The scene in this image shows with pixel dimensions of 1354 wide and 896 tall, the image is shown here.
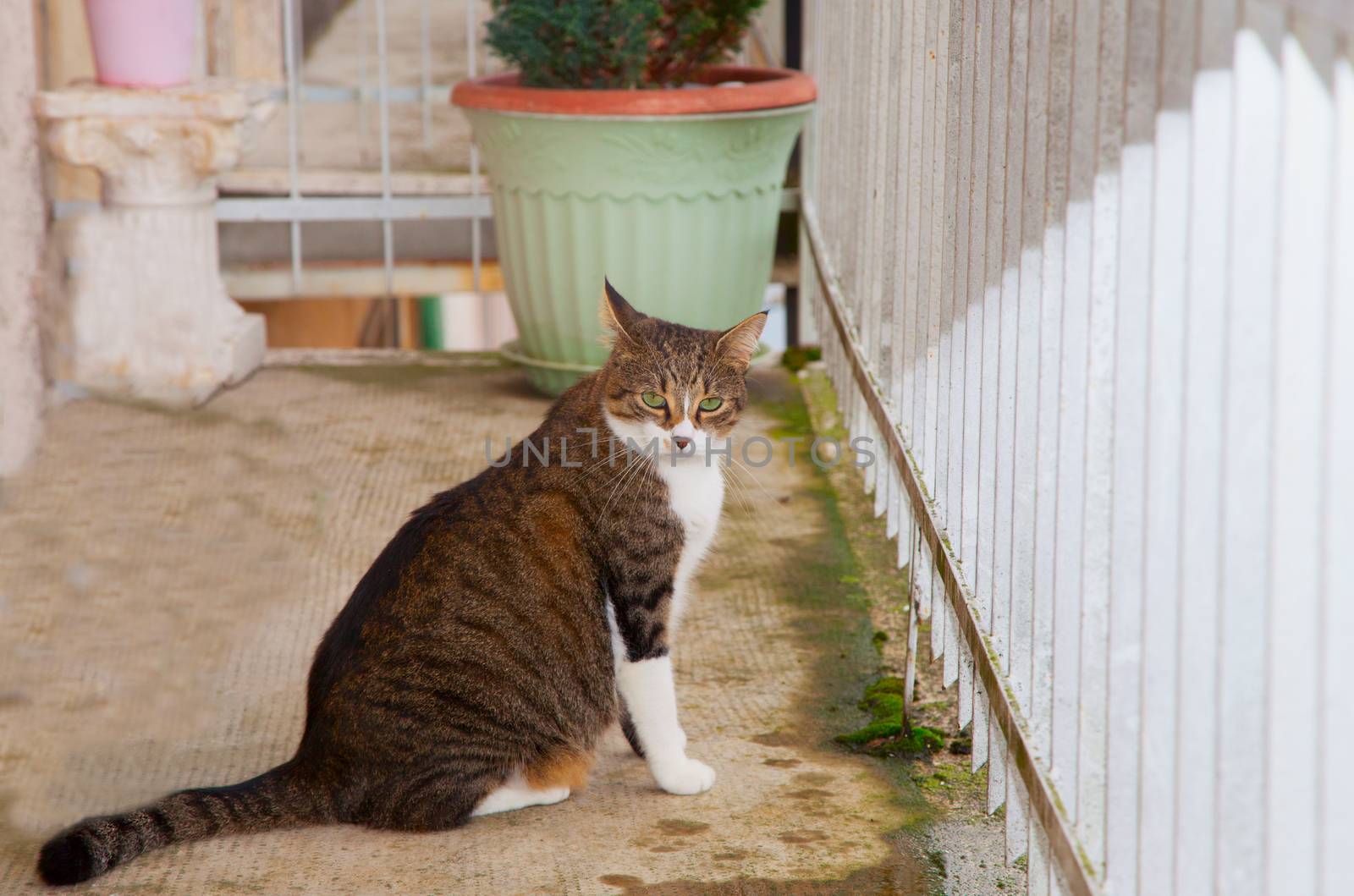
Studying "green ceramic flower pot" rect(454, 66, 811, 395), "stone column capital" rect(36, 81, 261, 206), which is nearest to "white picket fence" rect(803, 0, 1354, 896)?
"green ceramic flower pot" rect(454, 66, 811, 395)

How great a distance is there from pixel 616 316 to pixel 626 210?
5.97ft

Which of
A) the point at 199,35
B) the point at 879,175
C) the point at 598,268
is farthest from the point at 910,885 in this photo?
the point at 199,35

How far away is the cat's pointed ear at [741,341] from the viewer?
8.86 feet

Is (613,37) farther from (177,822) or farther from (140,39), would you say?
(177,822)

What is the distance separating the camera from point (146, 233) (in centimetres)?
454

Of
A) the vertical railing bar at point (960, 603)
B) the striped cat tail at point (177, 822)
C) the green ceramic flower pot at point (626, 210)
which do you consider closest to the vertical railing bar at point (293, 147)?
the green ceramic flower pot at point (626, 210)

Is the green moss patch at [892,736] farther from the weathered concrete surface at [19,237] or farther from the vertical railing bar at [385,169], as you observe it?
the vertical railing bar at [385,169]

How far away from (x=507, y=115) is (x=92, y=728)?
235cm

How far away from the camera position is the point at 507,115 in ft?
14.6

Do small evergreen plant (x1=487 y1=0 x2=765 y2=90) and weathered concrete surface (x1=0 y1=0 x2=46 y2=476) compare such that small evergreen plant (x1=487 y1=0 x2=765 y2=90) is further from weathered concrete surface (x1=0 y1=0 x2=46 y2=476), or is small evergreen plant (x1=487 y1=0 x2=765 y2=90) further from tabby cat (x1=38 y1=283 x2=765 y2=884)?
tabby cat (x1=38 y1=283 x2=765 y2=884)

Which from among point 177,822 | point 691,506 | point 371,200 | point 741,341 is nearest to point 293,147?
point 371,200

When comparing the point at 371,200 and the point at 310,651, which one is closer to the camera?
the point at 310,651

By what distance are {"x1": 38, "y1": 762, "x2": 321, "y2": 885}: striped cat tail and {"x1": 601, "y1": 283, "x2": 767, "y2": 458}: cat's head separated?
0.85 metres

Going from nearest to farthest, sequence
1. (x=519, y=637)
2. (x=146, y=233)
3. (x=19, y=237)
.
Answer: (x=519, y=637) < (x=19, y=237) < (x=146, y=233)
